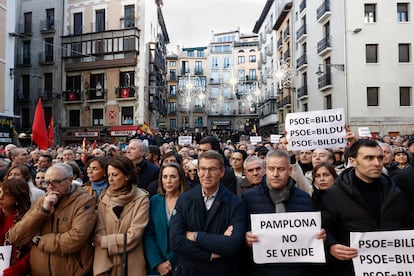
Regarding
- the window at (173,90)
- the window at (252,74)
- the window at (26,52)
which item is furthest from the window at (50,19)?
the window at (252,74)

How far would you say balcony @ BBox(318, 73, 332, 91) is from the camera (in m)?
27.1

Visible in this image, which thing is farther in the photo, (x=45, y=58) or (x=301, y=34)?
(x=45, y=58)

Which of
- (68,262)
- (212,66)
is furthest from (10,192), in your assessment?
(212,66)

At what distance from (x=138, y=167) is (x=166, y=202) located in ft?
6.58

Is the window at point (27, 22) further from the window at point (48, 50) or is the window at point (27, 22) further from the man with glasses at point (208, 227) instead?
the man with glasses at point (208, 227)

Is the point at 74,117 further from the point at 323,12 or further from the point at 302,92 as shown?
the point at 323,12

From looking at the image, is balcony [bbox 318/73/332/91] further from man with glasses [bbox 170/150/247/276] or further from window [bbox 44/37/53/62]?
man with glasses [bbox 170/150/247/276]

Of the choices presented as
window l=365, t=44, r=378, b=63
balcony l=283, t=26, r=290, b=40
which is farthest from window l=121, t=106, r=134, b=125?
window l=365, t=44, r=378, b=63

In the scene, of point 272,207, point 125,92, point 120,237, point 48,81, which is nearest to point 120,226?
point 120,237

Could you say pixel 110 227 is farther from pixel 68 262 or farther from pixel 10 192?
pixel 10 192

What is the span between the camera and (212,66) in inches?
2579

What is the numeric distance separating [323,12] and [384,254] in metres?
27.4

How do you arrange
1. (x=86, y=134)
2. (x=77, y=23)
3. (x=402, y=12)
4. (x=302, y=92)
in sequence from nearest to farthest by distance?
(x=402, y=12)
(x=86, y=134)
(x=302, y=92)
(x=77, y=23)

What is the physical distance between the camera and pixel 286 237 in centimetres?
332
